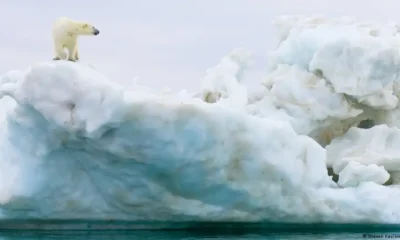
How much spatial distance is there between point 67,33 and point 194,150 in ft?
6.34

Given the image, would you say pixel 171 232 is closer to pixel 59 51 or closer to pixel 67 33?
pixel 59 51

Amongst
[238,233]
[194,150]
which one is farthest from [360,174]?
[194,150]

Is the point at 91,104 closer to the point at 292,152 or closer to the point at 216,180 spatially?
the point at 216,180

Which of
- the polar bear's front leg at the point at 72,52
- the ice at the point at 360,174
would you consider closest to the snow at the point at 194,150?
the ice at the point at 360,174

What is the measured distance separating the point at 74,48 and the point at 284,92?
11.1 ft

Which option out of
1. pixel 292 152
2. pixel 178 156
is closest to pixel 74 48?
pixel 178 156

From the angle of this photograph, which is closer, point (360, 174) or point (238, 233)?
point (238, 233)

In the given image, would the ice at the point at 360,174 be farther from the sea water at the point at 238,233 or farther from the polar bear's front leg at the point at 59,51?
the polar bear's front leg at the point at 59,51

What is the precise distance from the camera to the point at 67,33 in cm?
820

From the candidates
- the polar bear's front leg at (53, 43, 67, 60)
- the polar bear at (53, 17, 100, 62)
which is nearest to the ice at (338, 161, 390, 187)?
the polar bear at (53, 17, 100, 62)

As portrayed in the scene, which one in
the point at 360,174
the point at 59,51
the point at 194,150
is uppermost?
the point at 59,51

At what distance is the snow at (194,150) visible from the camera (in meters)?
7.25

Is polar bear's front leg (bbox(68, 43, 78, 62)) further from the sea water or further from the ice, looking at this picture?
the ice

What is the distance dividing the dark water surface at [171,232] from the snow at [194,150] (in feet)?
0.72
